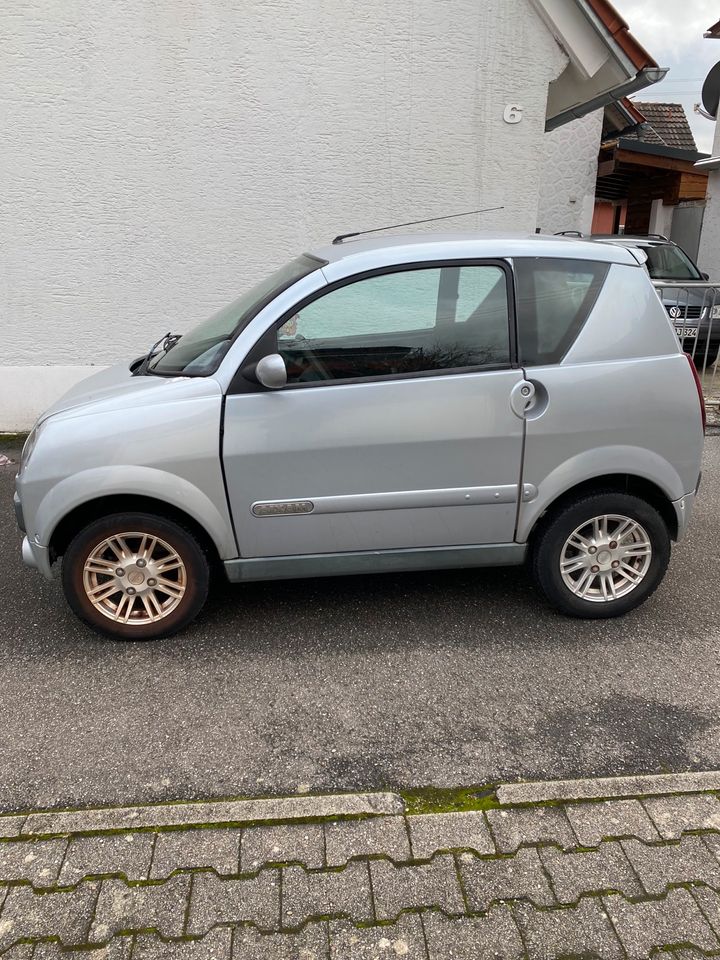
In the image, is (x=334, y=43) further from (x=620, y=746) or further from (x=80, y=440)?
(x=620, y=746)

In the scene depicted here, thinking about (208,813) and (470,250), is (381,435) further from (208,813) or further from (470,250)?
(208,813)

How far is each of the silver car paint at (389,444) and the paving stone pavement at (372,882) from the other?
4.26 feet

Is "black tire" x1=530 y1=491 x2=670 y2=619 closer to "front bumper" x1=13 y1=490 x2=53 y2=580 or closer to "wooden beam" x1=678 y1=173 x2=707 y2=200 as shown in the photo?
"front bumper" x1=13 y1=490 x2=53 y2=580

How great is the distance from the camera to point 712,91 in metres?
15.6

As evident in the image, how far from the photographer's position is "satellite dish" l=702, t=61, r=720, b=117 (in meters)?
15.5

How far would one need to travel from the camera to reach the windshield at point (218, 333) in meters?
3.38

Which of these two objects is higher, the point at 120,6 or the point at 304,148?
the point at 120,6

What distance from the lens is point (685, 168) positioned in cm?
1428

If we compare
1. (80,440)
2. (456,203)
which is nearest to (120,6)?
(456,203)

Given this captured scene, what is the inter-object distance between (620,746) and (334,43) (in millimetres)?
6396

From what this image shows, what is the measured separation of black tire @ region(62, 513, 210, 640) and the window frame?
0.73 meters

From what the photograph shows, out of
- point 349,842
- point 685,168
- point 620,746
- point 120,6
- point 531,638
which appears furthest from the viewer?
point 685,168

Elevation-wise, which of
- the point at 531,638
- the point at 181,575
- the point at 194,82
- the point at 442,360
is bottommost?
the point at 531,638

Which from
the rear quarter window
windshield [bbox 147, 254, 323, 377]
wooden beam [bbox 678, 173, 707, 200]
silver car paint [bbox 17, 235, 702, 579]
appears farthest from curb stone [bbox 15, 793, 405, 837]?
wooden beam [bbox 678, 173, 707, 200]
